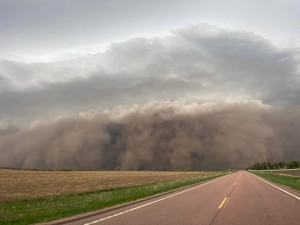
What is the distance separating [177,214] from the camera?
14.4 m

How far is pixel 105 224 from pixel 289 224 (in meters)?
6.31

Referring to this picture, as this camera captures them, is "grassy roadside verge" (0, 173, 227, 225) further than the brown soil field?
No

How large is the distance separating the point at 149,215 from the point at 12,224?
5195 millimetres

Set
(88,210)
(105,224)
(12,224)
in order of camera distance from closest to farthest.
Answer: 1. (105,224)
2. (12,224)
3. (88,210)

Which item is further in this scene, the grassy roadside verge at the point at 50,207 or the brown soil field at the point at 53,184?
the brown soil field at the point at 53,184

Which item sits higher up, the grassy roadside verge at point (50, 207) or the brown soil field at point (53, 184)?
the brown soil field at point (53, 184)

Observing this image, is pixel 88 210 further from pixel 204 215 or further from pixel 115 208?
Result: pixel 204 215

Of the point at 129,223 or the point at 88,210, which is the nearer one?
the point at 129,223

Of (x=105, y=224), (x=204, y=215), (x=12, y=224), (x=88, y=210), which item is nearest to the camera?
(x=105, y=224)

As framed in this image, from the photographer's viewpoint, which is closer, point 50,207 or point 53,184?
point 50,207

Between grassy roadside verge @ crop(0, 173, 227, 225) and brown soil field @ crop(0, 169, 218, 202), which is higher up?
brown soil field @ crop(0, 169, 218, 202)

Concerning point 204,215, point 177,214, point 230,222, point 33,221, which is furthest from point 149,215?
point 33,221

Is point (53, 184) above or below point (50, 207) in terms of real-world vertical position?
above

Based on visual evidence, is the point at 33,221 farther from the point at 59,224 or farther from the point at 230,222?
the point at 230,222
